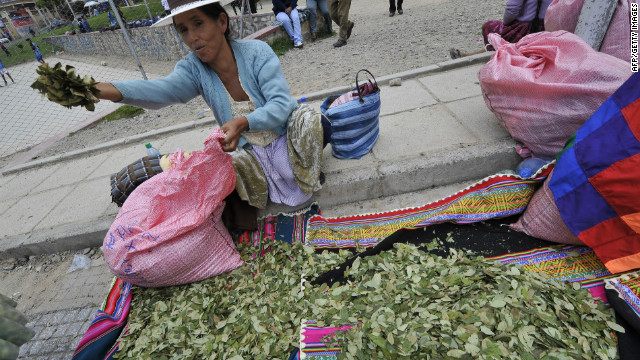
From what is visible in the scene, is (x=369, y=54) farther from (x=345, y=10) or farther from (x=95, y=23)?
(x=95, y=23)

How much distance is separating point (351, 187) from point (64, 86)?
1.96 metres

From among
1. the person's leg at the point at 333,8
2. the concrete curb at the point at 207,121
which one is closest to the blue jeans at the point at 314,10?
the person's leg at the point at 333,8

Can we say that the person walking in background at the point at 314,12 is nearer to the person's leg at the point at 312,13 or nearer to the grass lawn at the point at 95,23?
the person's leg at the point at 312,13

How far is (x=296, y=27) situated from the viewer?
7582 millimetres

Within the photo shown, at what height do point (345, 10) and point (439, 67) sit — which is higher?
point (345, 10)

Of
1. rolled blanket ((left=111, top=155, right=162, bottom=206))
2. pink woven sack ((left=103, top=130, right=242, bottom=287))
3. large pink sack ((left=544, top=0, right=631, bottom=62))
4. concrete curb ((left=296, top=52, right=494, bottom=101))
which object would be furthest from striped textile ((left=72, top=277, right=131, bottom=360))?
large pink sack ((left=544, top=0, right=631, bottom=62))

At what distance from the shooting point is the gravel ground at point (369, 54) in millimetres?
5027

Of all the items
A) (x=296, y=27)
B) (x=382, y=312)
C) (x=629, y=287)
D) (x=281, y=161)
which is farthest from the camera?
(x=296, y=27)

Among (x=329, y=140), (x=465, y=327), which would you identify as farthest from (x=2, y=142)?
(x=465, y=327)

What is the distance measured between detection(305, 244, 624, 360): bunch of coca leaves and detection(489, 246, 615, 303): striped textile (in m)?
0.10

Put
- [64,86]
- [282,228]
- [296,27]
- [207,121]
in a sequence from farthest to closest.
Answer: [296,27], [207,121], [282,228], [64,86]

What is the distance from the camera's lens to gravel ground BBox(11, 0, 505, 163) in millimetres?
5027

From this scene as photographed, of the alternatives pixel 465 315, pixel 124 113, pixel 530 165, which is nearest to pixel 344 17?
pixel 124 113

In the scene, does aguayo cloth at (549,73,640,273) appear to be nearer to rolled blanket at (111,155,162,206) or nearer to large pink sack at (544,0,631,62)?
large pink sack at (544,0,631,62)
